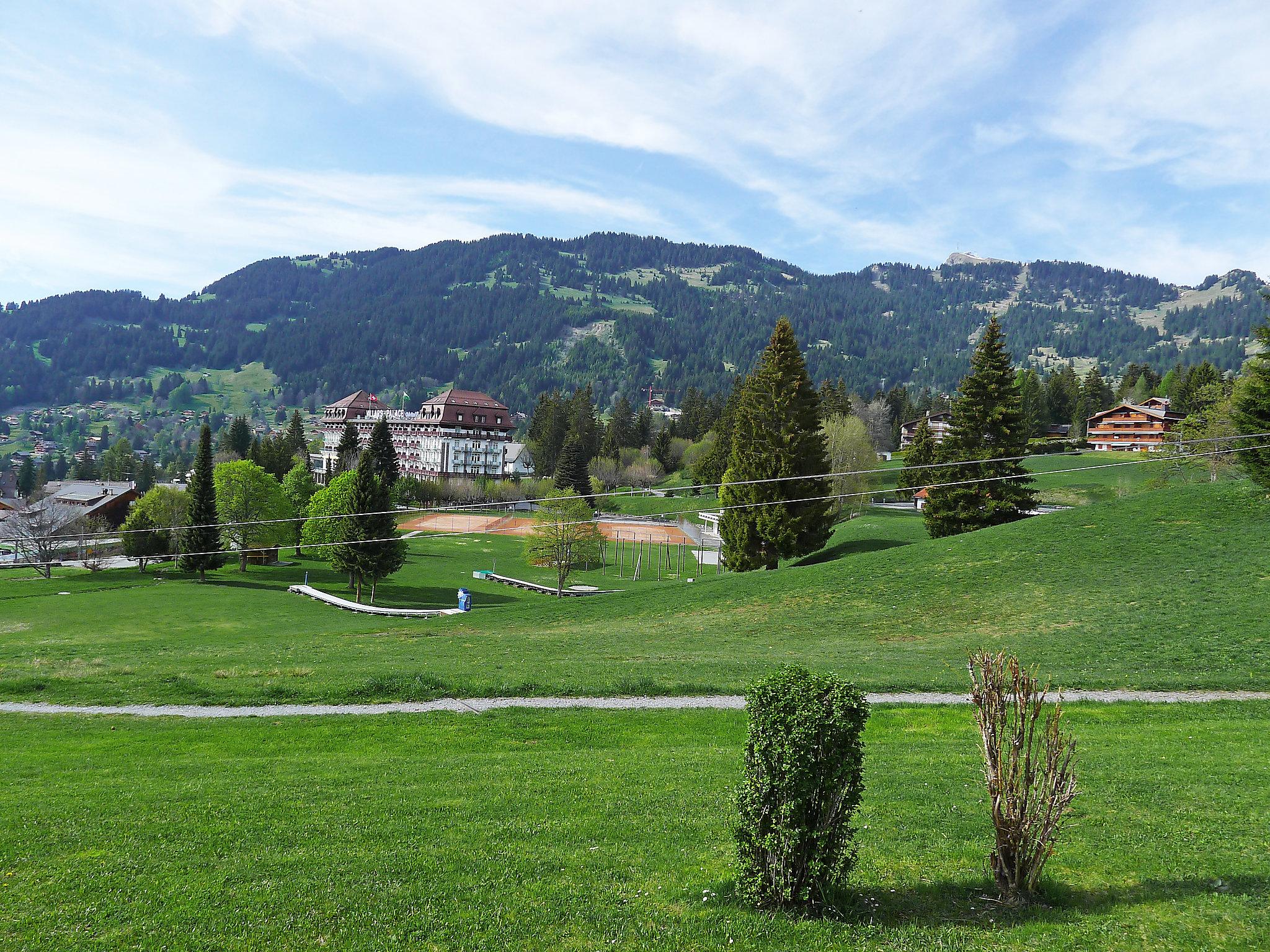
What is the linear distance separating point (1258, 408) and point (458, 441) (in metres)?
130

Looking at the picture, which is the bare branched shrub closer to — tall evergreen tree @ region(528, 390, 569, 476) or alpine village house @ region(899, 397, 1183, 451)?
alpine village house @ region(899, 397, 1183, 451)

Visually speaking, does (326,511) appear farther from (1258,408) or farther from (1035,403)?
(1035,403)

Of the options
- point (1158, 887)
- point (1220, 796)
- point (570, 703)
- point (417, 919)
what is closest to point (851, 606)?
point (570, 703)

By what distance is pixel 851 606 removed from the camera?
32250 millimetres

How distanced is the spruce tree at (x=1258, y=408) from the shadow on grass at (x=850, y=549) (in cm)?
1680

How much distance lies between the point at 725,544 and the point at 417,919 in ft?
133

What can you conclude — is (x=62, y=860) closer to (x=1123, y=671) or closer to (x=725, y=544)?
(x=1123, y=671)

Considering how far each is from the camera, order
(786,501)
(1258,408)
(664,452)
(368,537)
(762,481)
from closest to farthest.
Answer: (762,481), (1258,408), (786,501), (368,537), (664,452)

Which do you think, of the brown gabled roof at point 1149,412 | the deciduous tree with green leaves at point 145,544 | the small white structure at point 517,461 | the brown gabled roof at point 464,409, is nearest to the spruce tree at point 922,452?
the deciduous tree with green leaves at point 145,544

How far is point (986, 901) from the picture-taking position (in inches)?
276

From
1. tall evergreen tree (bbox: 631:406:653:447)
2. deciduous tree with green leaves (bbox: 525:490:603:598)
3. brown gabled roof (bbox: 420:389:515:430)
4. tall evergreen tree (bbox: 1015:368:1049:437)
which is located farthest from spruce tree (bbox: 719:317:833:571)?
brown gabled roof (bbox: 420:389:515:430)

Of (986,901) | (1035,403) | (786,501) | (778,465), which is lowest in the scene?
(986,901)

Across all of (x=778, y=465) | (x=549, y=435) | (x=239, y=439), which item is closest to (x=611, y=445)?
(x=549, y=435)

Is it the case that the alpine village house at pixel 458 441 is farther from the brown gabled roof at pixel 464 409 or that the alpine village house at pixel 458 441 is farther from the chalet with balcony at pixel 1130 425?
the chalet with balcony at pixel 1130 425
